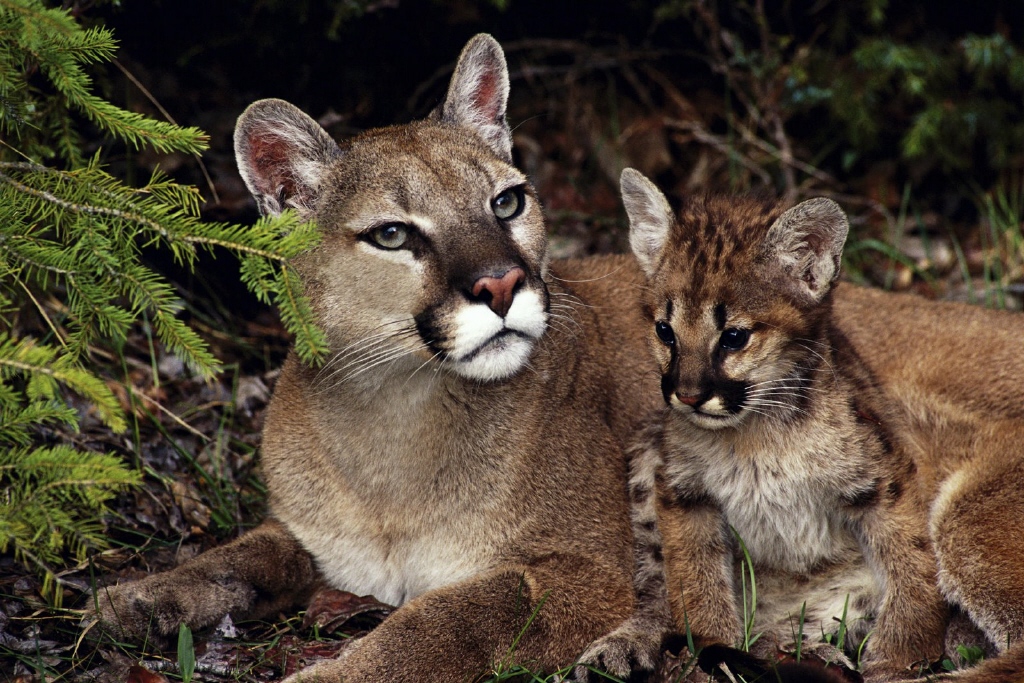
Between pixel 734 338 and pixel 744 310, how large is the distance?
0.13m

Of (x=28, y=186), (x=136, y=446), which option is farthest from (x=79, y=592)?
(x=28, y=186)

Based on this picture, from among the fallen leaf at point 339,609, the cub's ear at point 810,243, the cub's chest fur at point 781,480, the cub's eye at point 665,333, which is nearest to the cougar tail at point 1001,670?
the cub's chest fur at point 781,480

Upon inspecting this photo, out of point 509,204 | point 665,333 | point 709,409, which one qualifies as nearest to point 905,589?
point 709,409

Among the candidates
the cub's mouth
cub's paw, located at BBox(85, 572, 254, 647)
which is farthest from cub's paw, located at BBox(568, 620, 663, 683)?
cub's paw, located at BBox(85, 572, 254, 647)

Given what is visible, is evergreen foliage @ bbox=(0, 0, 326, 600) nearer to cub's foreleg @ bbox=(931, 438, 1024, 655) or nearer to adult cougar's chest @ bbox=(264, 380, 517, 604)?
adult cougar's chest @ bbox=(264, 380, 517, 604)

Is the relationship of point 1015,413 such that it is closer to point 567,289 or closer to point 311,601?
point 567,289

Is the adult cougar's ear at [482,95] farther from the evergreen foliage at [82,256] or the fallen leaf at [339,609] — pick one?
the fallen leaf at [339,609]

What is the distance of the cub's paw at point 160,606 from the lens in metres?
5.23

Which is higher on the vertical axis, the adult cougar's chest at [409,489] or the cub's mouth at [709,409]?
the cub's mouth at [709,409]

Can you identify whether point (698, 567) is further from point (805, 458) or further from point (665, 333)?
point (665, 333)

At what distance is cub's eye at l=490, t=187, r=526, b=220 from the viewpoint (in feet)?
17.7

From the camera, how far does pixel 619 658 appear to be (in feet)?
16.5

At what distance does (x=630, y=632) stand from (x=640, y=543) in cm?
50

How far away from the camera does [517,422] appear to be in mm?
5434
